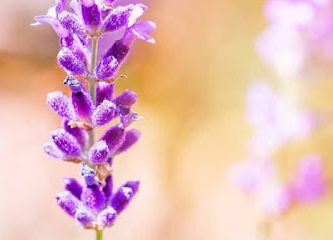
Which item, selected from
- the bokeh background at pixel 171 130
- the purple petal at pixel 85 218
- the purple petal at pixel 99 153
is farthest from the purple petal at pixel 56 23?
the bokeh background at pixel 171 130

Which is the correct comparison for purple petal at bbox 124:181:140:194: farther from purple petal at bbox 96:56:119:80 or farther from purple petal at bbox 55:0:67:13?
purple petal at bbox 55:0:67:13

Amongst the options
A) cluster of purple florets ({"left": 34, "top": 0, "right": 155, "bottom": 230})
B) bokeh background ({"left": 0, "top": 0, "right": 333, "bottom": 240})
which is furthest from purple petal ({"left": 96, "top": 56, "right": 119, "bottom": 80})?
bokeh background ({"left": 0, "top": 0, "right": 333, "bottom": 240})

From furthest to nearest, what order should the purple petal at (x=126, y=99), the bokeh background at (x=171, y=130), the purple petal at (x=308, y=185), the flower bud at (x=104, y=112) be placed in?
the bokeh background at (x=171, y=130), the purple petal at (x=308, y=185), the purple petal at (x=126, y=99), the flower bud at (x=104, y=112)

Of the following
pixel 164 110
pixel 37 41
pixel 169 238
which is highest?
pixel 37 41

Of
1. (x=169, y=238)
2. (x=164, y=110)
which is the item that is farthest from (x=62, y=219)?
(x=164, y=110)

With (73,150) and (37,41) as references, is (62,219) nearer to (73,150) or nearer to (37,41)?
(37,41)

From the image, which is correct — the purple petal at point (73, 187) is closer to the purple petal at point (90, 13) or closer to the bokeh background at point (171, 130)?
the purple petal at point (90, 13)
